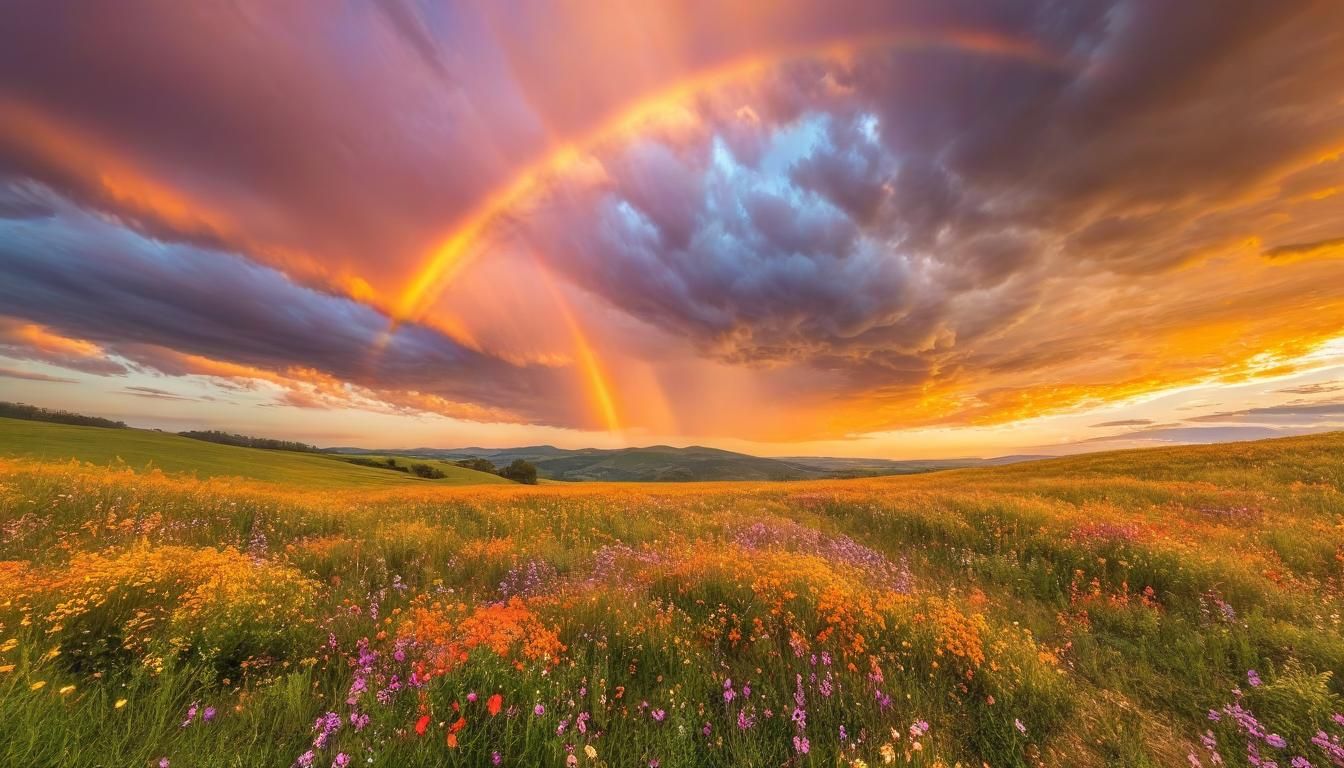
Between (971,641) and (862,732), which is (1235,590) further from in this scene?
(862,732)

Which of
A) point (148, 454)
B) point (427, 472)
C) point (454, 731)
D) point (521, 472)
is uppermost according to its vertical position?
point (148, 454)

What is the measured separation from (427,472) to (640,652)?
71558 millimetres

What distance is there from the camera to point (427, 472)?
216 feet

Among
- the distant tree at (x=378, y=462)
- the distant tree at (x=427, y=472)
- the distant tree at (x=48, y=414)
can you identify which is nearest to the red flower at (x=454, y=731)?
the distant tree at (x=427, y=472)

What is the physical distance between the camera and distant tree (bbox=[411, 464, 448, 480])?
64.0 m

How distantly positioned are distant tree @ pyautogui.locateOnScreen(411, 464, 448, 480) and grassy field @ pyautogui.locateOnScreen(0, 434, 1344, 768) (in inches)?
2351

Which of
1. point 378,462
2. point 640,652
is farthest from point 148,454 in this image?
point 640,652

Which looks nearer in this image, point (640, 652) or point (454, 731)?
point (454, 731)

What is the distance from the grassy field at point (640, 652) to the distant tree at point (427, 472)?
196ft

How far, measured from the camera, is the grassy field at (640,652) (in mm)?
2957

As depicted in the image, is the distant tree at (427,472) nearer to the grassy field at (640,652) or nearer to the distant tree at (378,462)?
the distant tree at (378,462)

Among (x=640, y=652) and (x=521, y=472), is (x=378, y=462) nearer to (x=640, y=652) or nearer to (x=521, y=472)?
(x=521, y=472)

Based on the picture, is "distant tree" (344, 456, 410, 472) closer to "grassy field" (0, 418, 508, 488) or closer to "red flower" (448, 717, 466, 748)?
"grassy field" (0, 418, 508, 488)

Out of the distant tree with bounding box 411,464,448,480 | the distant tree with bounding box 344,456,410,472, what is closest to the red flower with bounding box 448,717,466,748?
the distant tree with bounding box 411,464,448,480
